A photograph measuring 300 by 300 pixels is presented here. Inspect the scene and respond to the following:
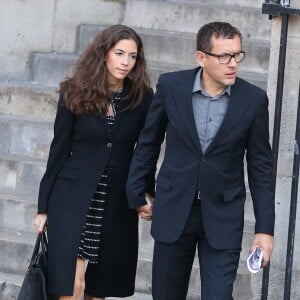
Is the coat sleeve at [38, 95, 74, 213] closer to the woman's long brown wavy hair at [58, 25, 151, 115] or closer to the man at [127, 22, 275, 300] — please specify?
the woman's long brown wavy hair at [58, 25, 151, 115]

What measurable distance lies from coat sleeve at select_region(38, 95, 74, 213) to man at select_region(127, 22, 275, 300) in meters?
0.66

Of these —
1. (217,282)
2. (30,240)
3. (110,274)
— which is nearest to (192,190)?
(217,282)

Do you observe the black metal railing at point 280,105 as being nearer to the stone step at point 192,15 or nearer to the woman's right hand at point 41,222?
the woman's right hand at point 41,222

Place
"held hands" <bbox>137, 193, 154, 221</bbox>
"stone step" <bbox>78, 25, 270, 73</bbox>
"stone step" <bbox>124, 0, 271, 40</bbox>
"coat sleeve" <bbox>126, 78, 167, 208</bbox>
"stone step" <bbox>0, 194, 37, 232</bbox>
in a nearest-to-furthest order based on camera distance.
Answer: "coat sleeve" <bbox>126, 78, 167, 208</bbox> → "held hands" <bbox>137, 193, 154, 221</bbox> → "stone step" <bbox>0, 194, 37, 232</bbox> → "stone step" <bbox>78, 25, 270, 73</bbox> → "stone step" <bbox>124, 0, 271, 40</bbox>

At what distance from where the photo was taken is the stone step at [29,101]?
783 centimetres

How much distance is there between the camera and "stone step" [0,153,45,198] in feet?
24.4

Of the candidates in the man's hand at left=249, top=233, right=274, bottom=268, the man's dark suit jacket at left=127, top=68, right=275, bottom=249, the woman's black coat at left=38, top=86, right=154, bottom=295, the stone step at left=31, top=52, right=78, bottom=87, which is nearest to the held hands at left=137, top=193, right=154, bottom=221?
the man's dark suit jacket at left=127, top=68, right=275, bottom=249

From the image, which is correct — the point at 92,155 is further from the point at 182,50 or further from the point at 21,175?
the point at 182,50

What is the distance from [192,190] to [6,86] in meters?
3.46

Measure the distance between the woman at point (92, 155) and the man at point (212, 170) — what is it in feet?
1.63

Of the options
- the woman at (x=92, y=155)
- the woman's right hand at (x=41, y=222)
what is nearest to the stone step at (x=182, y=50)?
the woman at (x=92, y=155)

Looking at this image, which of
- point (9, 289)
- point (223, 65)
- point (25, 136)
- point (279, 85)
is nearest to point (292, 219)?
point (279, 85)

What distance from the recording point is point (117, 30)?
5.39m

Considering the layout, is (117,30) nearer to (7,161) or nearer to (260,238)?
(260,238)
